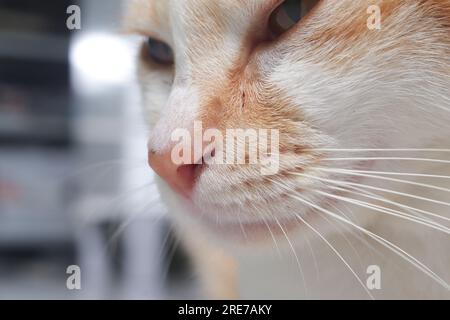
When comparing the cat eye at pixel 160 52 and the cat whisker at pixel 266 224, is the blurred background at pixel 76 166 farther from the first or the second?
the cat whisker at pixel 266 224

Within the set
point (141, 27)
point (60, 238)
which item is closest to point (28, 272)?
point (60, 238)

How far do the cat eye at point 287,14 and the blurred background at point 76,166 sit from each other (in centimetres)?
22

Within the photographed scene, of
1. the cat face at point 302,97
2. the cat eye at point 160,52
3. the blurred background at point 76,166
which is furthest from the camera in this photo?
the blurred background at point 76,166

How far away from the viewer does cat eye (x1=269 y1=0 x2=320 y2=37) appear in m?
0.45

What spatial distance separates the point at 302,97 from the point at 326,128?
3cm

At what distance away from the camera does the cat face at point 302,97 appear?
430mm

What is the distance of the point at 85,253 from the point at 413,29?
0.71 m

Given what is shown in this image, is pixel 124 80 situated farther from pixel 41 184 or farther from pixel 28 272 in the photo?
pixel 28 272

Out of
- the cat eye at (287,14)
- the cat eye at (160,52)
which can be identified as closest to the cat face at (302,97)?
the cat eye at (287,14)

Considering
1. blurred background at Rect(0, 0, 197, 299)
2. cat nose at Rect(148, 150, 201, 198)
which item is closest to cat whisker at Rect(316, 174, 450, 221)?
cat nose at Rect(148, 150, 201, 198)

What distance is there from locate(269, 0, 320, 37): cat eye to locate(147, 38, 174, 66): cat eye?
150mm

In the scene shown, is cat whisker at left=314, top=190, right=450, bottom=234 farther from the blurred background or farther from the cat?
the blurred background

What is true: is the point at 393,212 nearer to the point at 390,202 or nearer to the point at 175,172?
the point at 390,202

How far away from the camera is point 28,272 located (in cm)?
105
